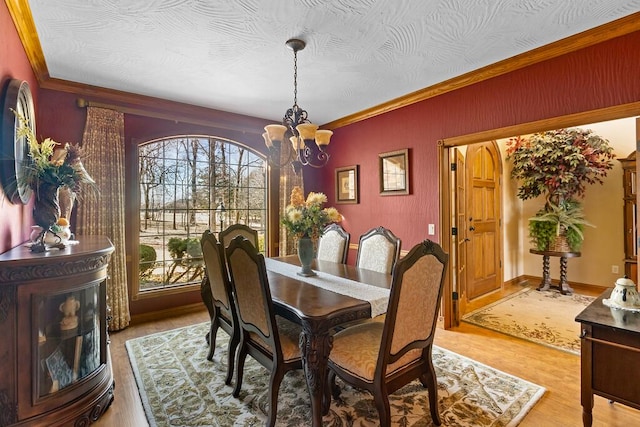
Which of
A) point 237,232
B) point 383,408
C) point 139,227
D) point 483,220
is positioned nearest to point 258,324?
point 383,408

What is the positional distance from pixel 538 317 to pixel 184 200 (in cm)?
453

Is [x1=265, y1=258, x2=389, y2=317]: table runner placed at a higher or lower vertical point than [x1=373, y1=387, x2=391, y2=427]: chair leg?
higher

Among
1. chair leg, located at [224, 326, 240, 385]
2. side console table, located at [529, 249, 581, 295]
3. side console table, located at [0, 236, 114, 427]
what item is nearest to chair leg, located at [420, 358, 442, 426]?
chair leg, located at [224, 326, 240, 385]

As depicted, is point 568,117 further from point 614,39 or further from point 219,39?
point 219,39

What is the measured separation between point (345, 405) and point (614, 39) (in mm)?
3227

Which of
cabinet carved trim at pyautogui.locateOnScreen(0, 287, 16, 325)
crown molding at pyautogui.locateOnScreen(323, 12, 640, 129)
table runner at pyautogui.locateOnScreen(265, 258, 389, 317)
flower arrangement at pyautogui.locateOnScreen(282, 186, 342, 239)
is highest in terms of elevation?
crown molding at pyautogui.locateOnScreen(323, 12, 640, 129)

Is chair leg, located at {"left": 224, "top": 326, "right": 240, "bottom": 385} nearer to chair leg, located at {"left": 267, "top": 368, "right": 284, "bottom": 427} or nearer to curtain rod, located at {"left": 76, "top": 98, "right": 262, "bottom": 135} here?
chair leg, located at {"left": 267, "top": 368, "right": 284, "bottom": 427}

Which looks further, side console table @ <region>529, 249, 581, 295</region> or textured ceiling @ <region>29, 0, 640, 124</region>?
side console table @ <region>529, 249, 581, 295</region>

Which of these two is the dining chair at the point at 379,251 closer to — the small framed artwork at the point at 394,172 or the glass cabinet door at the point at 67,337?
the small framed artwork at the point at 394,172

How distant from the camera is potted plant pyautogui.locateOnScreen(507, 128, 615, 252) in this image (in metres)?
4.38

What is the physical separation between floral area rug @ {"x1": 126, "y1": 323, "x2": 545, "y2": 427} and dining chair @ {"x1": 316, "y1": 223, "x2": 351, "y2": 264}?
3.96 ft

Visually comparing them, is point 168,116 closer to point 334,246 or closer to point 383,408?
point 334,246

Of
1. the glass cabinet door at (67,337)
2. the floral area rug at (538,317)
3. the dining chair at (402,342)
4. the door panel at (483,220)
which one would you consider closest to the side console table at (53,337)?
the glass cabinet door at (67,337)

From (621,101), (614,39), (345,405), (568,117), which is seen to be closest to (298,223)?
(345,405)
